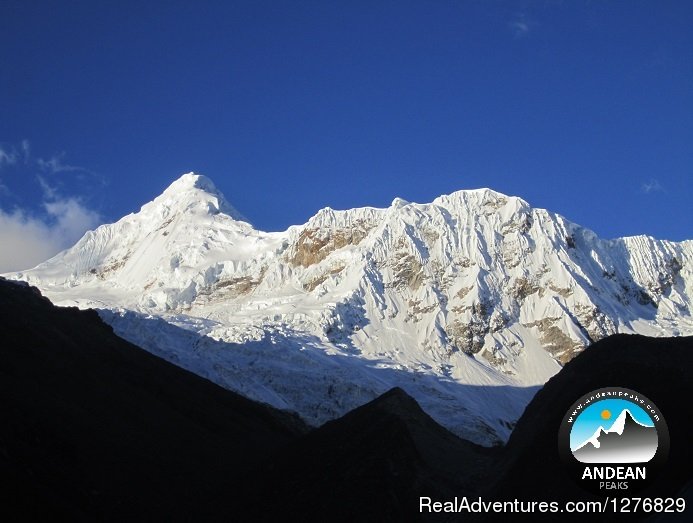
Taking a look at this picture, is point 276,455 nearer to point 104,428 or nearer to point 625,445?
point 104,428

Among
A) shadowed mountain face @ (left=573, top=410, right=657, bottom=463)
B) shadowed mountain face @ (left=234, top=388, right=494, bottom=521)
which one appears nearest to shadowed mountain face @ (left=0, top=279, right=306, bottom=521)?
shadowed mountain face @ (left=234, top=388, right=494, bottom=521)

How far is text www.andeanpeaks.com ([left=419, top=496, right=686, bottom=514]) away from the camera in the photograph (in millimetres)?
33094

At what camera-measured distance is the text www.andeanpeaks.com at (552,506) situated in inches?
1303

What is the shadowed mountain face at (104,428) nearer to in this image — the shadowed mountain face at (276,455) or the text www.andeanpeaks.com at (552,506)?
the shadowed mountain face at (276,455)

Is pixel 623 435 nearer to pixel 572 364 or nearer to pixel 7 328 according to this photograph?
pixel 572 364

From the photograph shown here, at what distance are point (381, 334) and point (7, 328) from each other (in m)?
121

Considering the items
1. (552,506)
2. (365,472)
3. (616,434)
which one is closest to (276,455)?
(365,472)

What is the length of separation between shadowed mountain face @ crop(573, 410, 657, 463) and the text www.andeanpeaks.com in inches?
124

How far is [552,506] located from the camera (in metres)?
37.6

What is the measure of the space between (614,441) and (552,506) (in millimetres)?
8933

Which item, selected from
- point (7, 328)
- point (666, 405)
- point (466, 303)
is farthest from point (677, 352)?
point (466, 303)

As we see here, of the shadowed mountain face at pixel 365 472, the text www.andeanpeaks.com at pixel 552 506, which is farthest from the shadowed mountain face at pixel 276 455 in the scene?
the text www.andeanpeaks.com at pixel 552 506

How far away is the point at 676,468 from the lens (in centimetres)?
3562

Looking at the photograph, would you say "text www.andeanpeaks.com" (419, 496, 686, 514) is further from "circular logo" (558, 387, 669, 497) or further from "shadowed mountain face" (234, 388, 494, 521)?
"circular logo" (558, 387, 669, 497)
